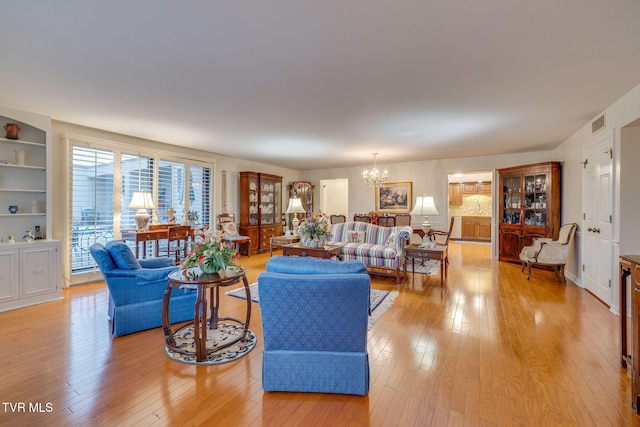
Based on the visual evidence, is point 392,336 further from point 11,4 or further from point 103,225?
point 103,225

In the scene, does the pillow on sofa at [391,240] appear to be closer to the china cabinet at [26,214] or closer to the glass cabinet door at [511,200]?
the glass cabinet door at [511,200]

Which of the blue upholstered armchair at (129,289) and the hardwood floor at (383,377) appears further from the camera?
the blue upholstered armchair at (129,289)

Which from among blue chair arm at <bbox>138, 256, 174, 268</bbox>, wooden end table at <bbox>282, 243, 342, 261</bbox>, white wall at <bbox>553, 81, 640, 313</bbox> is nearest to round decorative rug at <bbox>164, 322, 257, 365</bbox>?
blue chair arm at <bbox>138, 256, 174, 268</bbox>

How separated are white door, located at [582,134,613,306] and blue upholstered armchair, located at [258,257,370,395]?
12.6ft

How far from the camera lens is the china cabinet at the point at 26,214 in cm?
371

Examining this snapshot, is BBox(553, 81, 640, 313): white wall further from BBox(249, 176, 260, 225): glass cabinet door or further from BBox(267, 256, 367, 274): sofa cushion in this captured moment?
BBox(249, 176, 260, 225): glass cabinet door

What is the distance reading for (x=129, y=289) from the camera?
2.93 metres

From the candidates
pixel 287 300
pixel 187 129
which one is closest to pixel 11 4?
pixel 287 300

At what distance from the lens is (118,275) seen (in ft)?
9.48

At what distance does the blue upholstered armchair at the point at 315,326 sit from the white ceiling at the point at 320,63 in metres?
1.70

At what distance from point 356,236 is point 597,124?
392 cm

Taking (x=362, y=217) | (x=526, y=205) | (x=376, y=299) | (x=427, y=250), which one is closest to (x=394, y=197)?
(x=362, y=217)

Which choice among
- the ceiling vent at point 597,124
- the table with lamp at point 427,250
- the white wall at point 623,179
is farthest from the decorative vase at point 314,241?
the ceiling vent at point 597,124

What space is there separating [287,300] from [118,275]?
2042 millimetres
